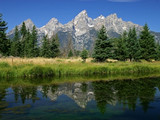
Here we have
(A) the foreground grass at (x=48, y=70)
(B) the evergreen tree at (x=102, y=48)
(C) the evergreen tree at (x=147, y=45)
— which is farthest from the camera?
(C) the evergreen tree at (x=147, y=45)

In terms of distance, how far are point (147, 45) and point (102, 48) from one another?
653 inches

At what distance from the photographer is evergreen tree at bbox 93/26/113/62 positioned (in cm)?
3209

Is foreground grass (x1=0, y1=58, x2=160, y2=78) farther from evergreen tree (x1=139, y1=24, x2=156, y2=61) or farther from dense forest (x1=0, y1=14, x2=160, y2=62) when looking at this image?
evergreen tree (x1=139, y1=24, x2=156, y2=61)

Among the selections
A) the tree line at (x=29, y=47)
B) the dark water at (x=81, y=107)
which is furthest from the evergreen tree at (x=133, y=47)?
the dark water at (x=81, y=107)

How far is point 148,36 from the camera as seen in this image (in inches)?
1727

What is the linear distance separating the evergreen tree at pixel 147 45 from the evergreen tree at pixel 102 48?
14.0 m

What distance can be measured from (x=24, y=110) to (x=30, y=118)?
3.55 ft

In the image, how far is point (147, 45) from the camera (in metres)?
42.9

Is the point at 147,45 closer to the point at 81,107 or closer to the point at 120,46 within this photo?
the point at 120,46

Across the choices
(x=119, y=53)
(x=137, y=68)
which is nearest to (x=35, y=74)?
(x=137, y=68)

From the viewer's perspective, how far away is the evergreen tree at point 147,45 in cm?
4272

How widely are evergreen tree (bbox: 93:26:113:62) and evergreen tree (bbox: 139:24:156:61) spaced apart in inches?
552

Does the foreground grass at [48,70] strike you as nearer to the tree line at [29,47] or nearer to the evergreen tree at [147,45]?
the evergreen tree at [147,45]

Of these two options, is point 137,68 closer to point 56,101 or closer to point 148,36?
point 56,101
